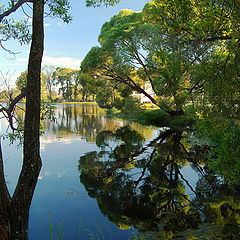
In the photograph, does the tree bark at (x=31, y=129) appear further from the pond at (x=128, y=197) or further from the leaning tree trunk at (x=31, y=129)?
the pond at (x=128, y=197)

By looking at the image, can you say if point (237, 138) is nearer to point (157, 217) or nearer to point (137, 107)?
point (157, 217)

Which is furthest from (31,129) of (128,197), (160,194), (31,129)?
(160,194)

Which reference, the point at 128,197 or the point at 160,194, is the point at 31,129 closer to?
the point at 128,197

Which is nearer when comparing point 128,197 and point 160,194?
point 128,197

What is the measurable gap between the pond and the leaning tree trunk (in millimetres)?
1007

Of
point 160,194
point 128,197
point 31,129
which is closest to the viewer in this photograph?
point 31,129

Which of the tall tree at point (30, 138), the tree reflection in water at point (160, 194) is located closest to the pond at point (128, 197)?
the tree reflection in water at point (160, 194)

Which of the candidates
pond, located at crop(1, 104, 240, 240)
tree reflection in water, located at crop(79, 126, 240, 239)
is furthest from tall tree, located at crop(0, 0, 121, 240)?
tree reflection in water, located at crop(79, 126, 240, 239)

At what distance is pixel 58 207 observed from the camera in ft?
25.8

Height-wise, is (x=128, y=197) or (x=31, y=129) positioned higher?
(x=31, y=129)

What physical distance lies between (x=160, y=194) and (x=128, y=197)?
142 cm

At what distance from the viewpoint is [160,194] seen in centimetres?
872

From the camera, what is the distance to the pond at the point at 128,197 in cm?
638

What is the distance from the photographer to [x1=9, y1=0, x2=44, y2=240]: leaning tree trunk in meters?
4.93
